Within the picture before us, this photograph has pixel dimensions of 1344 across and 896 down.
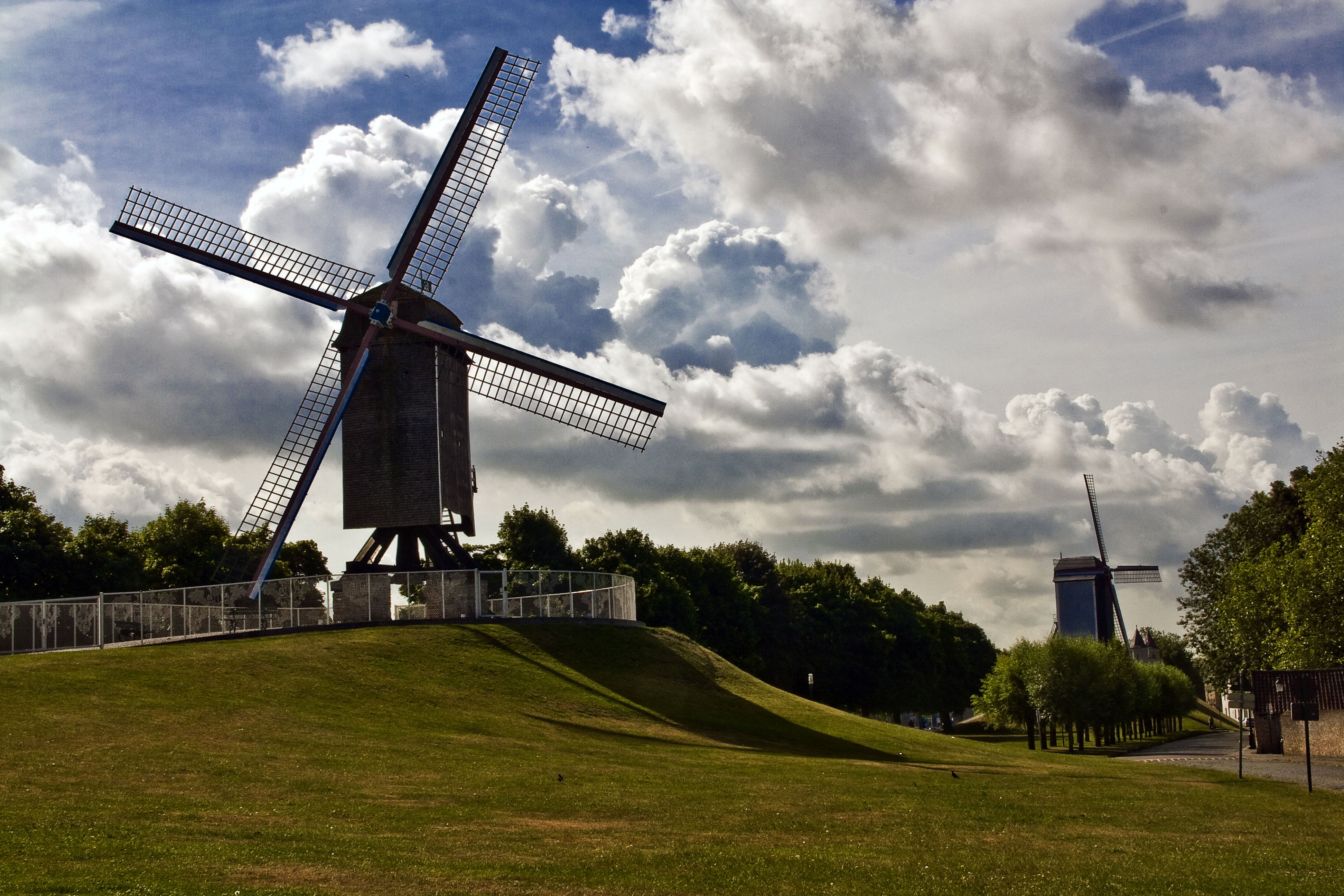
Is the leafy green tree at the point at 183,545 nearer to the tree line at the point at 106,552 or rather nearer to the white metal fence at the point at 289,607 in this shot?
the tree line at the point at 106,552

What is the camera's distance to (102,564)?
63.1 meters

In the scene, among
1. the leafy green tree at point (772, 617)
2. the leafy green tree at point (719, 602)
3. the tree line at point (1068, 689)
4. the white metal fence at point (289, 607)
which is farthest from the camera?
the leafy green tree at point (772, 617)

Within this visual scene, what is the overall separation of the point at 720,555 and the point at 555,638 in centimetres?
4503

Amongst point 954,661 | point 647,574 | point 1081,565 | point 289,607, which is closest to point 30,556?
point 289,607

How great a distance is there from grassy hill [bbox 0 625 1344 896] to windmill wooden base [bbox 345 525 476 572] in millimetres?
4629

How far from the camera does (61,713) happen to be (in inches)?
1091

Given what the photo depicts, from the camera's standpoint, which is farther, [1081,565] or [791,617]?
[1081,565]

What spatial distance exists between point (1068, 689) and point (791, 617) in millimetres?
24551

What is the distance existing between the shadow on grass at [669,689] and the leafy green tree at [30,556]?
1136 inches

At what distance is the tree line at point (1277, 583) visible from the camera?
5272 centimetres

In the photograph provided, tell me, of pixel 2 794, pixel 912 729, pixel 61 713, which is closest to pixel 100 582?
pixel 61 713

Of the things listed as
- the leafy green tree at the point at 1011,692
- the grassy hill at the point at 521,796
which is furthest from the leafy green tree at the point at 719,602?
the grassy hill at the point at 521,796

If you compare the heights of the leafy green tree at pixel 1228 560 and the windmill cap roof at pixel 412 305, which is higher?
the windmill cap roof at pixel 412 305

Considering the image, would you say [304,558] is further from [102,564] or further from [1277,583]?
[1277,583]
